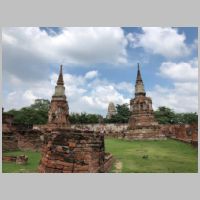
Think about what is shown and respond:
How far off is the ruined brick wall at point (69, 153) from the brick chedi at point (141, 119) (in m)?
20.5

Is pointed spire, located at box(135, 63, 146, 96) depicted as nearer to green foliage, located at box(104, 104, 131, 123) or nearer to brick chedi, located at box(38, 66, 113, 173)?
brick chedi, located at box(38, 66, 113, 173)

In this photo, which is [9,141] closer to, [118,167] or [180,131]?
[118,167]

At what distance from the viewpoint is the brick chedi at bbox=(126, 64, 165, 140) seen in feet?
89.1

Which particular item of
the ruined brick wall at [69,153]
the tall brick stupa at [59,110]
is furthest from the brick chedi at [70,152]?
the tall brick stupa at [59,110]

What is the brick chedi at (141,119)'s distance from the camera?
27.2 meters

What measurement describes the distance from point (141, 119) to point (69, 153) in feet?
74.1

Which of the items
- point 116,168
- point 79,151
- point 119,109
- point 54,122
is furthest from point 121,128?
point 79,151

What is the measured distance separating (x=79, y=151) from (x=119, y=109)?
53.5 meters

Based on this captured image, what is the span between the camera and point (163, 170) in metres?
10.3

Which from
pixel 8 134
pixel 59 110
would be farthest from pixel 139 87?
pixel 8 134

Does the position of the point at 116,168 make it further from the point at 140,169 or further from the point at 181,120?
the point at 181,120

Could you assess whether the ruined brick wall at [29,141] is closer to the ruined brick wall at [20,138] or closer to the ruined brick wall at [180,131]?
the ruined brick wall at [20,138]

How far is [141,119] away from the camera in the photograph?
28.9 m

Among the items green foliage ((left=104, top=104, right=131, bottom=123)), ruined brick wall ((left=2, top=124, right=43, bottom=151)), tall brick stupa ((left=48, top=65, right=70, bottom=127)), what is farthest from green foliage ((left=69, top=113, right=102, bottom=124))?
ruined brick wall ((left=2, top=124, right=43, bottom=151))
